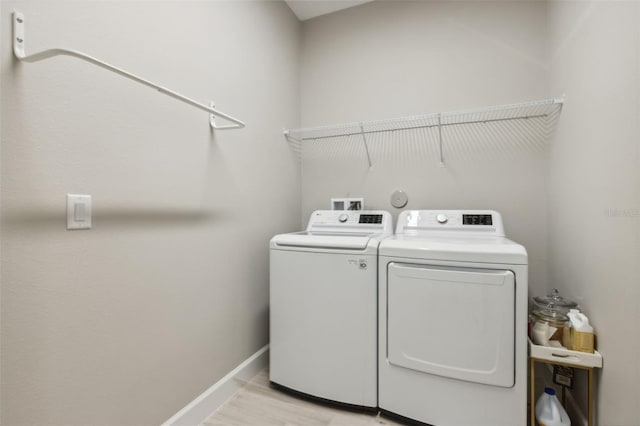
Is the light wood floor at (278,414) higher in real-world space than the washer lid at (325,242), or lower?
lower

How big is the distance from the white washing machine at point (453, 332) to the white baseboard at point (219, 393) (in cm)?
79

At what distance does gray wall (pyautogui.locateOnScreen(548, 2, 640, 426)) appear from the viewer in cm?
92

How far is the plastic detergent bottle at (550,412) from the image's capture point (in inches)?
46.9

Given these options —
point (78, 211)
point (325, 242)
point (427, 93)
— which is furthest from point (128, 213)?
point (427, 93)

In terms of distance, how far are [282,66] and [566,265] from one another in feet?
6.92

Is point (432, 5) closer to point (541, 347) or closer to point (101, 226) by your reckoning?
point (541, 347)

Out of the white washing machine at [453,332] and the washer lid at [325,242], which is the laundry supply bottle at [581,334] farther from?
the washer lid at [325,242]

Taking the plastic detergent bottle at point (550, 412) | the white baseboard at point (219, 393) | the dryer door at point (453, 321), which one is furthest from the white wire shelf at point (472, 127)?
the white baseboard at point (219, 393)

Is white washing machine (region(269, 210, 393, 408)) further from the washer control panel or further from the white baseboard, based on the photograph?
the washer control panel

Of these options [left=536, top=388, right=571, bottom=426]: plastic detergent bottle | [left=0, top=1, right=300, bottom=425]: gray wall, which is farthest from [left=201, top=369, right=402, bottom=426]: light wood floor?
[left=536, top=388, right=571, bottom=426]: plastic detergent bottle

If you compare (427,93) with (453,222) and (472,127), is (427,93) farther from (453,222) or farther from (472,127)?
(453,222)

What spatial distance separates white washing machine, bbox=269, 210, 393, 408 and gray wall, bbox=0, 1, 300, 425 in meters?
0.27

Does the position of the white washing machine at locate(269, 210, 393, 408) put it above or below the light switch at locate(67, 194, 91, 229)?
below

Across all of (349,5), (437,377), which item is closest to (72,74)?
(437,377)
